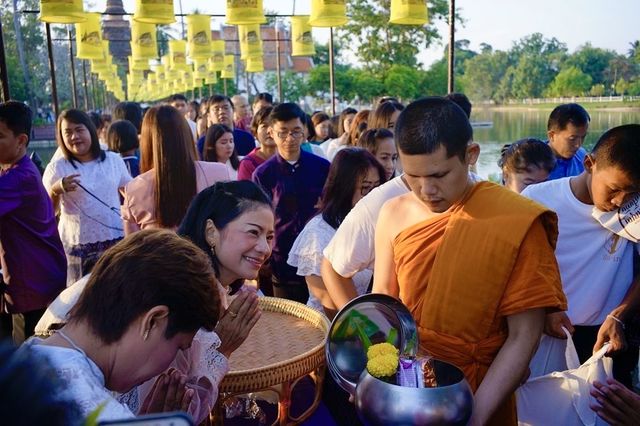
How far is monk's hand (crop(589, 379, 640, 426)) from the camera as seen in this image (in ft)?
5.97

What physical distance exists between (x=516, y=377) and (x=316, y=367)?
0.76m

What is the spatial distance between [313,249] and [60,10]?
440cm

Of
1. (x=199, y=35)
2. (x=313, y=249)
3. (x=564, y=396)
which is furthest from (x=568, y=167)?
(x=199, y=35)

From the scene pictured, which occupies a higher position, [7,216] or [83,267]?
[7,216]

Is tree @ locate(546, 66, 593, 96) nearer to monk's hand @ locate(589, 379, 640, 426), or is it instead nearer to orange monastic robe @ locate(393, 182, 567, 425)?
monk's hand @ locate(589, 379, 640, 426)

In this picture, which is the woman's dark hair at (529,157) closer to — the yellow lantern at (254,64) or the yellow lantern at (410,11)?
the yellow lantern at (410,11)

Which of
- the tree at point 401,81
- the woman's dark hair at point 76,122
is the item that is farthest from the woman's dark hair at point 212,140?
the tree at point 401,81

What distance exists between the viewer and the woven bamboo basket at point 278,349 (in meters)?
1.91

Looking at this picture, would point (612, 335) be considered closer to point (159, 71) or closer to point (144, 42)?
point (144, 42)

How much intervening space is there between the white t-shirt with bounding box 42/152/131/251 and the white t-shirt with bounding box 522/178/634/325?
295cm

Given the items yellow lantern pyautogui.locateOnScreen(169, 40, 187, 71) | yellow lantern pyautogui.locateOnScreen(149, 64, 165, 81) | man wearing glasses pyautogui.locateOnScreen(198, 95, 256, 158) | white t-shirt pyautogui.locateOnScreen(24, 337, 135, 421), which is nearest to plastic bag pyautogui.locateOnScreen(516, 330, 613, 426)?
white t-shirt pyautogui.locateOnScreen(24, 337, 135, 421)

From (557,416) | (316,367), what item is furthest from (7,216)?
(557,416)

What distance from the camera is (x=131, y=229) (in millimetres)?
3340

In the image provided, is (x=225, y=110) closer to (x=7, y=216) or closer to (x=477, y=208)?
(x=7, y=216)
